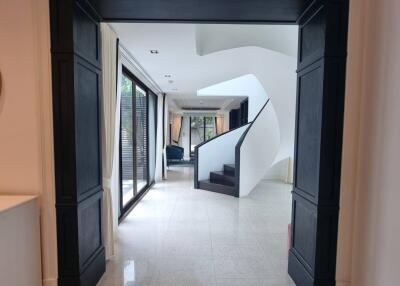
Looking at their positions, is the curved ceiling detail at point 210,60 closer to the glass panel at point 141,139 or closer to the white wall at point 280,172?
the glass panel at point 141,139

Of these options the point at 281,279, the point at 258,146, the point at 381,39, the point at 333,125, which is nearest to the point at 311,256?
the point at 281,279

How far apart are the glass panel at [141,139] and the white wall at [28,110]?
325 cm

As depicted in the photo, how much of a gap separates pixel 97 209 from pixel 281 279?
1.95 m

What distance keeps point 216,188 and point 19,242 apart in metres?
4.54

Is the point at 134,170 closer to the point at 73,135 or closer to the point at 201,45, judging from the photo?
the point at 201,45

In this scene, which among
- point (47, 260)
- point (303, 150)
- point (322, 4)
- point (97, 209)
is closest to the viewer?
point (322, 4)

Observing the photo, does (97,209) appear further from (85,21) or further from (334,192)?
(334,192)

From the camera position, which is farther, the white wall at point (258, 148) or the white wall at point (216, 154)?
the white wall at point (216, 154)

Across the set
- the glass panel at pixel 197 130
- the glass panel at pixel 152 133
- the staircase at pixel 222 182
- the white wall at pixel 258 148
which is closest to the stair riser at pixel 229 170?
the staircase at pixel 222 182

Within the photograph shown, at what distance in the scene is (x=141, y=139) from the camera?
18.8 feet

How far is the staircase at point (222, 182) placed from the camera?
5.75m

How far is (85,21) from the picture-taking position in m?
2.15

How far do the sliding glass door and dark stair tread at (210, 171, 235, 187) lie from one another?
1.82 m

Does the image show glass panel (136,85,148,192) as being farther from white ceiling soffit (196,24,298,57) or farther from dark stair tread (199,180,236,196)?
white ceiling soffit (196,24,298,57)
